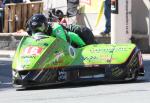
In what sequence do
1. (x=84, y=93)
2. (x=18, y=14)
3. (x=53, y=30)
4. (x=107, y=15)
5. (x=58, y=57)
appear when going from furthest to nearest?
1. (x=18, y=14)
2. (x=107, y=15)
3. (x=53, y=30)
4. (x=58, y=57)
5. (x=84, y=93)

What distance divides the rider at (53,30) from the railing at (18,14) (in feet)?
27.4

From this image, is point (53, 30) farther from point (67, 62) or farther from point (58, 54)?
point (67, 62)

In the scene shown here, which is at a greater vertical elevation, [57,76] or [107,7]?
[107,7]

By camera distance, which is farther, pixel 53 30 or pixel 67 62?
pixel 53 30

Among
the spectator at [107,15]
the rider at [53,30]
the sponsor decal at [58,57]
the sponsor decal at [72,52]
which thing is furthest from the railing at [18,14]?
the sponsor decal at [58,57]

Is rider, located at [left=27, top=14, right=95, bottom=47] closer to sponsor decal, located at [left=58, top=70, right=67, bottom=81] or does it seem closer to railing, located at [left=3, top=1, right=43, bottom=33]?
sponsor decal, located at [left=58, top=70, right=67, bottom=81]

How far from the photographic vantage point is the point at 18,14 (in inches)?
848

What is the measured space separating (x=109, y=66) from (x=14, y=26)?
9883 millimetres

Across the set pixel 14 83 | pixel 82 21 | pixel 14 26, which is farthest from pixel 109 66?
pixel 14 26

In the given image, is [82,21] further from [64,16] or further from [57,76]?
[57,76]

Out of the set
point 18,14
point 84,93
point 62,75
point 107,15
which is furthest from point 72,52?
point 18,14

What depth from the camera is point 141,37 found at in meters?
18.8

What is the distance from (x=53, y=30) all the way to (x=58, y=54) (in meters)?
0.63

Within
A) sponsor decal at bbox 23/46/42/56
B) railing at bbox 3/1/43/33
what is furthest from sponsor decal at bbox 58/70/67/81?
railing at bbox 3/1/43/33
